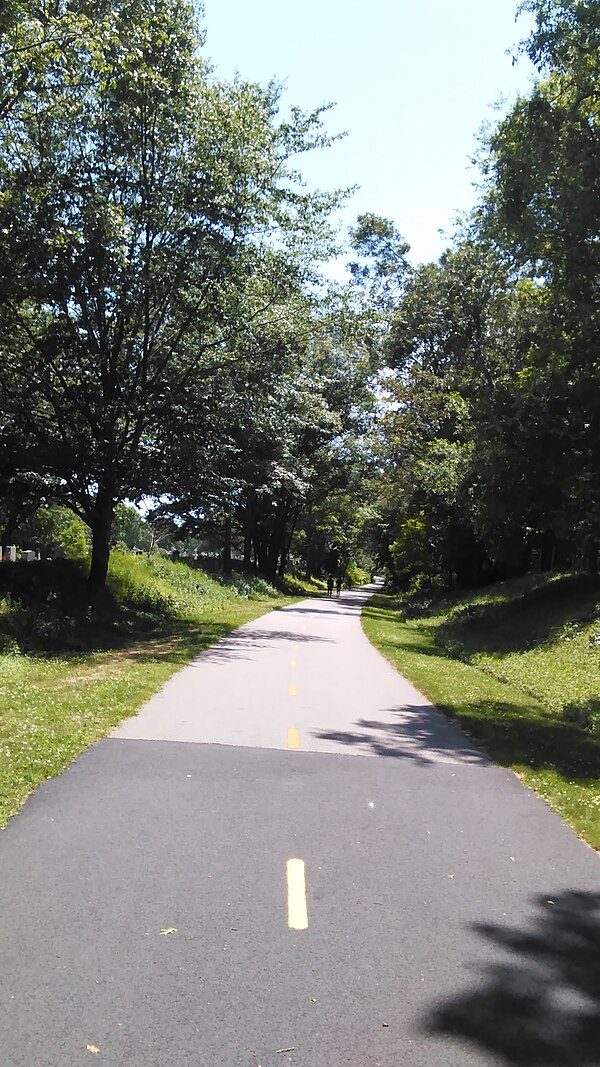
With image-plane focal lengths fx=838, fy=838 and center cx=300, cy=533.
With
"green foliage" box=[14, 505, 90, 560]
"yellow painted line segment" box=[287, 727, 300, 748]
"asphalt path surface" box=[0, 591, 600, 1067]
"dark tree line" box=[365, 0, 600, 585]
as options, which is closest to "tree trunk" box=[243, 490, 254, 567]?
"dark tree line" box=[365, 0, 600, 585]

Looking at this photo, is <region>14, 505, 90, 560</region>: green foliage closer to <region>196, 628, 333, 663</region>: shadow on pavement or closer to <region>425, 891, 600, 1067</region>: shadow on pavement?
<region>196, 628, 333, 663</region>: shadow on pavement

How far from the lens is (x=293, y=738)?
970 cm

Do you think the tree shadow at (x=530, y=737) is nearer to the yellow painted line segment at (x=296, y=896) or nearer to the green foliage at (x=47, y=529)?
the yellow painted line segment at (x=296, y=896)

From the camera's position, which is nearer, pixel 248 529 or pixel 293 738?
pixel 293 738

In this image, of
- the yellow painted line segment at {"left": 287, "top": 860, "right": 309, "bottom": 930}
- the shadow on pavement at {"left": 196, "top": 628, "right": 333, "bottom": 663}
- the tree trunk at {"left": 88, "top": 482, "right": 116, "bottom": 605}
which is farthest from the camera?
the tree trunk at {"left": 88, "top": 482, "right": 116, "bottom": 605}

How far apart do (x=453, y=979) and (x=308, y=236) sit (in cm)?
1940

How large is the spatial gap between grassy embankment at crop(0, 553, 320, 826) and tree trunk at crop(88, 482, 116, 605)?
0.43m

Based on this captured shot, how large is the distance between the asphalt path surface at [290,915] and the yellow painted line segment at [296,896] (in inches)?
0.7

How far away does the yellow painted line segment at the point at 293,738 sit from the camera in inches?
367

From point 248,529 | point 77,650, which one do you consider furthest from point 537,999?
point 248,529

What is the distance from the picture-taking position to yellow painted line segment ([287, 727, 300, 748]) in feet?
30.6

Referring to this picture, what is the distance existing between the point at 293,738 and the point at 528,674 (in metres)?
9.34

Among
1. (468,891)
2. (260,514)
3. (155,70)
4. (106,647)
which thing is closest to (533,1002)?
(468,891)

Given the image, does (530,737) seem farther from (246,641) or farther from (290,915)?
(246,641)
